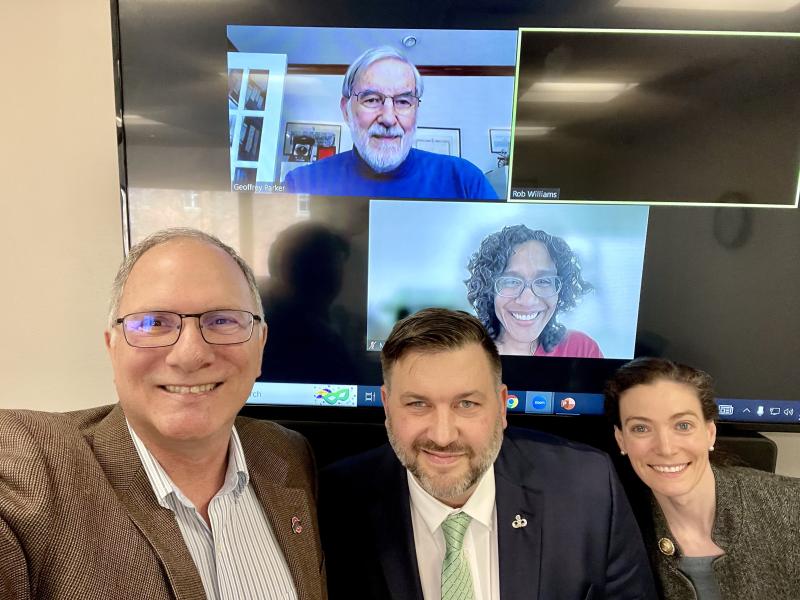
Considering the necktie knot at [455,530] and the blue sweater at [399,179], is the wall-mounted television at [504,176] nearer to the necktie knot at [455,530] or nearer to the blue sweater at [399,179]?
the blue sweater at [399,179]

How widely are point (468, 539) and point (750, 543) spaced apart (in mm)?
911

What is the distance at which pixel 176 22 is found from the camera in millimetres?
1641

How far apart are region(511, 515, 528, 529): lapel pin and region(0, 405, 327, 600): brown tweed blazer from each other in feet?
1.93

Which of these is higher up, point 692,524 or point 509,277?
point 509,277

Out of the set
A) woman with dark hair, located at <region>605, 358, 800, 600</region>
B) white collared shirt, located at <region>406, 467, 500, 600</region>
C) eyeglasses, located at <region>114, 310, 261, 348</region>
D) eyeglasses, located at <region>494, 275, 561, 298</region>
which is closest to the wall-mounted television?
eyeglasses, located at <region>494, 275, 561, 298</region>

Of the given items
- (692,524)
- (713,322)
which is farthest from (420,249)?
(692,524)

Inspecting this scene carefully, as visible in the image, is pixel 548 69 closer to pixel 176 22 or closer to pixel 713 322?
pixel 713 322

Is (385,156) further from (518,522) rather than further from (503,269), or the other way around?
(518,522)

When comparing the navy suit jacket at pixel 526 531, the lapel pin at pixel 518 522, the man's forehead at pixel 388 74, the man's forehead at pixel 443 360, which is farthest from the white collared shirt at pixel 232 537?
the man's forehead at pixel 388 74

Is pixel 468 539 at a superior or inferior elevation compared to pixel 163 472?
inferior

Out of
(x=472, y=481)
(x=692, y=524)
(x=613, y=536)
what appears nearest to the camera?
(x=472, y=481)

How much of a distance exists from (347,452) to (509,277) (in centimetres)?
Result: 94

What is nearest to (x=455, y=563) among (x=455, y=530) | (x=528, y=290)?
(x=455, y=530)

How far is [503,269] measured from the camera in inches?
69.2
